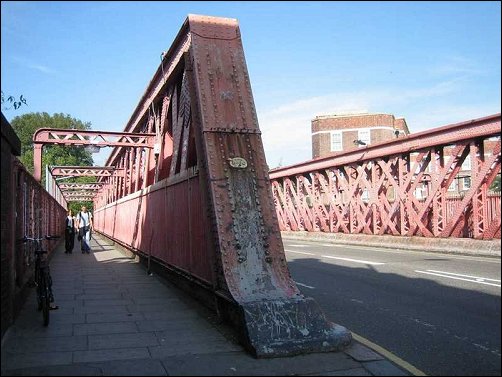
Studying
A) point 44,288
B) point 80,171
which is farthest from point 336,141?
point 44,288

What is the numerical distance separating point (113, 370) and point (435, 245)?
15.3 m

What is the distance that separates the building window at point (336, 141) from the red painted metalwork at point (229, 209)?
1753 inches

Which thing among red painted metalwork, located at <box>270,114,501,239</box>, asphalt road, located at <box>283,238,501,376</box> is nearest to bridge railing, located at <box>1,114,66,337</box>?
asphalt road, located at <box>283,238,501,376</box>

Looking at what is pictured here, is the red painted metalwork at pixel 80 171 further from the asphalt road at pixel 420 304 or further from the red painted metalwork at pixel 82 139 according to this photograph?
the asphalt road at pixel 420 304

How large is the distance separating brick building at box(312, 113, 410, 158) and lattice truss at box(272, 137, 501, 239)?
2210 cm

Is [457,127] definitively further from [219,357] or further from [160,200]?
[219,357]

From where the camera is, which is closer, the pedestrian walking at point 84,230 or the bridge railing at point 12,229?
the bridge railing at point 12,229

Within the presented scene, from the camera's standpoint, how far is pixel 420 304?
8625 mm

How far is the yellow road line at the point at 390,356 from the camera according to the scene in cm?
520

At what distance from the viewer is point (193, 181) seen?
8.46 m

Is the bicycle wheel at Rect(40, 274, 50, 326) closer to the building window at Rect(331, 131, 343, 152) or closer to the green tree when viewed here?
the building window at Rect(331, 131, 343, 152)

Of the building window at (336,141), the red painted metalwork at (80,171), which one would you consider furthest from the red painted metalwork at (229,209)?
the building window at (336,141)

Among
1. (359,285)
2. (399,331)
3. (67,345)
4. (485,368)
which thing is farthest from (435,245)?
(67,345)

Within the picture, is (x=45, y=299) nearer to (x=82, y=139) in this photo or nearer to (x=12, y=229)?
(x=12, y=229)
